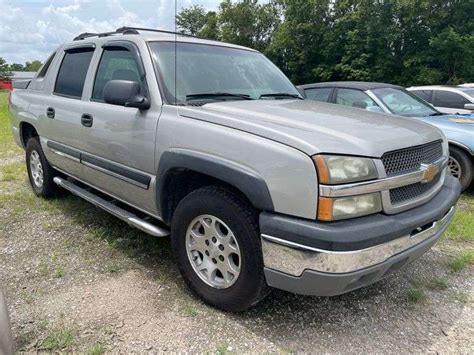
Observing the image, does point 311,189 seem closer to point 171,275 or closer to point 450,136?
point 171,275

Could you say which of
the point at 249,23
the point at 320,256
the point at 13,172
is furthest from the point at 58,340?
the point at 249,23

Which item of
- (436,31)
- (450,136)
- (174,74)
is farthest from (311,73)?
(174,74)

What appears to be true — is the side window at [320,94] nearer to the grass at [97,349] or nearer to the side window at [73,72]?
the side window at [73,72]

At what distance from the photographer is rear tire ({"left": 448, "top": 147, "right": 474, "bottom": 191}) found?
551 cm

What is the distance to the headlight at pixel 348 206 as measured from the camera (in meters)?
2.19

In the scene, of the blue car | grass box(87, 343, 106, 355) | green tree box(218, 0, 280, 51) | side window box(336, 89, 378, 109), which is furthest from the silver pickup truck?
green tree box(218, 0, 280, 51)

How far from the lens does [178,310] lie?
287cm

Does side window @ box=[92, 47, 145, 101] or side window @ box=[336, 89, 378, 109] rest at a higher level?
side window @ box=[92, 47, 145, 101]

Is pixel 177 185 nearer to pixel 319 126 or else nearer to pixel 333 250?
pixel 319 126

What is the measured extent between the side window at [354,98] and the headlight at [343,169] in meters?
4.33

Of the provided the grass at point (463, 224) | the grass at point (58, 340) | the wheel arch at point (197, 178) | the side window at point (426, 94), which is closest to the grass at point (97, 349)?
the grass at point (58, 340)

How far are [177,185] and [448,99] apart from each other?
9108mm

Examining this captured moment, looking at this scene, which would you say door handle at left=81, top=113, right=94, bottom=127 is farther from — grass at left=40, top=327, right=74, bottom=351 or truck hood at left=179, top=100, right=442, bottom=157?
grass at left=40, top=327, right=74, bottom=351

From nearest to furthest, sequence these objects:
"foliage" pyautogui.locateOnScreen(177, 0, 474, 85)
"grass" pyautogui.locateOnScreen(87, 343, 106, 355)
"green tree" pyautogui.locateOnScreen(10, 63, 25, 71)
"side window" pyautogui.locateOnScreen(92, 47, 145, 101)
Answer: "grass" pyautogui.locateOnScreen(87, 343, 106, 355), "side window" pyautogui.locateOnScreen(92, 47, 145, 101), "foliage" pyautogui.locateOnScreen(177, 0, 474, 85), "green tree" pyautogui.locateOnScreen(10, 63, 25, 71)
